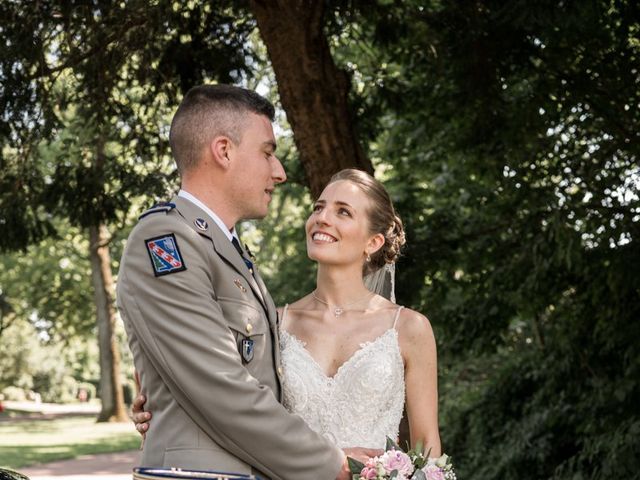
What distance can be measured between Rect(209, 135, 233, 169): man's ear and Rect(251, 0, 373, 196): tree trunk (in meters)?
3.59

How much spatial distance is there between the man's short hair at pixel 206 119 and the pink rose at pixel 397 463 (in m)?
1.22

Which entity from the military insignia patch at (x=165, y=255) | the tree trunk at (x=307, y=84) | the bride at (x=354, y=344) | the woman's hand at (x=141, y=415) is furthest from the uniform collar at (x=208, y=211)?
the tree trunk at (x=307, y=84)

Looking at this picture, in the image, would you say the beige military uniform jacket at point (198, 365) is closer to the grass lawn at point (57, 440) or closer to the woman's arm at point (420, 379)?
the woman's arm at point (420, 379)

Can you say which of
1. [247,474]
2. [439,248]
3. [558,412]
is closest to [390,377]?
[247,474]

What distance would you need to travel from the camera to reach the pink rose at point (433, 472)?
11.0 ft

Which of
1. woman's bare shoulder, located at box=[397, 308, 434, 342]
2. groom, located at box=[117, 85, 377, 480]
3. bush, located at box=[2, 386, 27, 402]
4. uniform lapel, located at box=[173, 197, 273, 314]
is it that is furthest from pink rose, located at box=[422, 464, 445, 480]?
bush, located at box=[2, 386, 27, 402]

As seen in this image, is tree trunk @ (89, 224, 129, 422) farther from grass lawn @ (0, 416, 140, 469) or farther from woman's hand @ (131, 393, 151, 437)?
woman's hand @ (131, 393, 151, 437)

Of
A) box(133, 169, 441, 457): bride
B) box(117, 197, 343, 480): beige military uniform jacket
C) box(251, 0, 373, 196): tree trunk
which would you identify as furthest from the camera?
box(251, 0, 373, 196): tree trunk

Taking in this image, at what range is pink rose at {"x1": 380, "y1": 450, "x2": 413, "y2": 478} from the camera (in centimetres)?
321

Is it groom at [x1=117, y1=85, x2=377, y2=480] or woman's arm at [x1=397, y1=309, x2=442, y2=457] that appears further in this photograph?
woman's arm at [x1=397, y1=309, x2=442, y2=457]

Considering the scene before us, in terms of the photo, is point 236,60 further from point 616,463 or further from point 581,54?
point 616,463

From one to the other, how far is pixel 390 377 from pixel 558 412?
6.69 metres

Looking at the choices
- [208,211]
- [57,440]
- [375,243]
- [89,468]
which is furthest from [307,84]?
[57,440]

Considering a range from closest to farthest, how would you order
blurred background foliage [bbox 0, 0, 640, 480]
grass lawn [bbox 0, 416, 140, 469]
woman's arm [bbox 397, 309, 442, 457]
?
woman's arm [bbox 397, 309, 442, 457] → blurred background foliage [bbox 0, 0, 640, 480] → grass lawn [bbox 0, 416, 140, 469]
